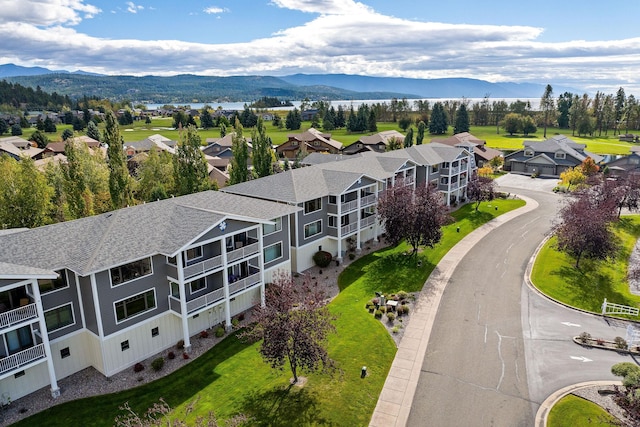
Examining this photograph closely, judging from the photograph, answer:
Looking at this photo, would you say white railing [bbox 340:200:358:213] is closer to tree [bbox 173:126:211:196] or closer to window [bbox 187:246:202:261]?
window [bbox 187:246:202:261]

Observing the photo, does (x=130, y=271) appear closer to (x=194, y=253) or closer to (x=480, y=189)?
(x=194, y=253)

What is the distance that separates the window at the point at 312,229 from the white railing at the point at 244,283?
9.90 meters

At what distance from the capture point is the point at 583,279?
1591 inches

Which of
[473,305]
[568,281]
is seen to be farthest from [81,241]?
[568,281]

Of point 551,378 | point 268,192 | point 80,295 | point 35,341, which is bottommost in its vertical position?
point 551,378

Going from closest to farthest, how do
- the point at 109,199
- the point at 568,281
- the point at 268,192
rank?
the point at 568,281, the point at 268,192, the point at 109,199

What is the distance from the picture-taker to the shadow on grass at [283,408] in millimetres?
22781

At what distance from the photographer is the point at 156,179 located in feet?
203

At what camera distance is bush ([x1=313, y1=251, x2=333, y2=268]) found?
43.4 meters

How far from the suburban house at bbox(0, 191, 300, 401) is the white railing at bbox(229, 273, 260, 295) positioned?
9 cm

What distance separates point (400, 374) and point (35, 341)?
21873 millimetres

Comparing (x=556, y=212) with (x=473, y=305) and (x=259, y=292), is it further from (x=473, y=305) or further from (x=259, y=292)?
(x=259, y=292)

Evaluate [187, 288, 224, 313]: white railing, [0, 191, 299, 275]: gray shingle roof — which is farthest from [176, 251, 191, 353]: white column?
[0, 191, 299, 275]: gray shingle roof

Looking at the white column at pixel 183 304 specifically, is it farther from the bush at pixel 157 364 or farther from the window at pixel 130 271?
the bush at pixel 157 364
